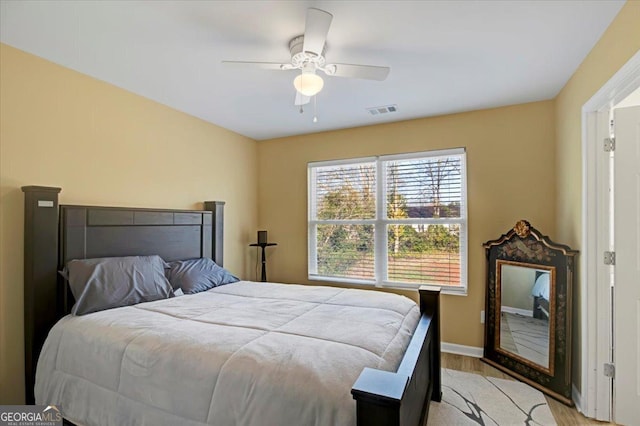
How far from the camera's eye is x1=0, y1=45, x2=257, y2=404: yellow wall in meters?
2.25

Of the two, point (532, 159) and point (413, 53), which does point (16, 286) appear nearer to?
point (413, 53)

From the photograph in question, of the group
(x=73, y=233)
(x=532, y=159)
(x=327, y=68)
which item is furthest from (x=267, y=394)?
(x=532, y=159)

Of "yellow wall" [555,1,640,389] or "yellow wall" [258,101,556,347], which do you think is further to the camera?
"yellow wall" [258,101,556,347]

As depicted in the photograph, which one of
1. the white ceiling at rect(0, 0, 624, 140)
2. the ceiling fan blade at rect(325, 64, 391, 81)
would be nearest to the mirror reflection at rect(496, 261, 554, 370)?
the white ceiling at rect(0, 0, 624, 140)

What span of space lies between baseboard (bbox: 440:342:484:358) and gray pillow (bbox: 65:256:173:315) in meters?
2.87

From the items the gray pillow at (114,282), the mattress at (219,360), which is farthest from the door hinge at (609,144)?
the gray pillow at (114,282)

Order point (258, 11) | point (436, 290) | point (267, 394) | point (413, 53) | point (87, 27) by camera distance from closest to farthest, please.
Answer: point (267, 394) < point (258, 11) < point (87, 27) < point (413, 53) < point (436, 290)

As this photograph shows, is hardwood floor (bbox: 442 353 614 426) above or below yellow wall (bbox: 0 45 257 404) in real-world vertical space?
below

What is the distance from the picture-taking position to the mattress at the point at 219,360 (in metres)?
1.33

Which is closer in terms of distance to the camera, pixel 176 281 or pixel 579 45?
pixel 579 45

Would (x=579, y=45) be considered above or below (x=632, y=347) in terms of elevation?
above

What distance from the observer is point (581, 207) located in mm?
2490

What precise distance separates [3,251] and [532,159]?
14.6 feet

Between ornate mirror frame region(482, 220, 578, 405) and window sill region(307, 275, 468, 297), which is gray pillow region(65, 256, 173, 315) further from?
ornate mirror frame region(482, 220, 578, 405)
